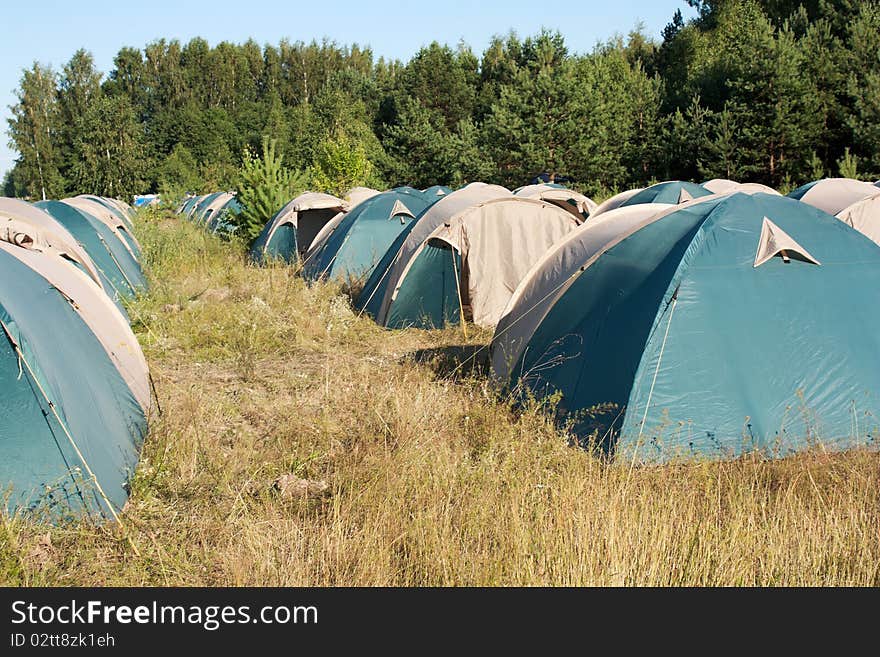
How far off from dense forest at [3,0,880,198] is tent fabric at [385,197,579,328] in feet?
39.3

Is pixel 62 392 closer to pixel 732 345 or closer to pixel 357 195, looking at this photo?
pixel 732 345

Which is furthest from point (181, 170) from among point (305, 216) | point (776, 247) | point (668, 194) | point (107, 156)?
point (776, 247)

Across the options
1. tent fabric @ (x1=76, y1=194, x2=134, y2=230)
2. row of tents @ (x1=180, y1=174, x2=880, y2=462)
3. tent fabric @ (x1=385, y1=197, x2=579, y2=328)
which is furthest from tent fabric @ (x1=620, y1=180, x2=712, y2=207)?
tent fabric @ (x1=76, y1=194, x2=134, y2=230)

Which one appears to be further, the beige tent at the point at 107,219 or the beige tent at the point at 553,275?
the beige tent at the point at 107,219

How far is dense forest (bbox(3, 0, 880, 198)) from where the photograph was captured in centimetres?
2770

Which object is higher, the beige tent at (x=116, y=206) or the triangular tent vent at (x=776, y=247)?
the beige tent at (x=116, y=206)

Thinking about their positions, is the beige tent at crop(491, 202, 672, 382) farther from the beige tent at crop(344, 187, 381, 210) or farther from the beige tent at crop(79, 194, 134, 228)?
the beige tent at crop(79, 194, 134, 228)

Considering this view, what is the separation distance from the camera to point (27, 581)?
3.46m

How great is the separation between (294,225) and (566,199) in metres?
6.05

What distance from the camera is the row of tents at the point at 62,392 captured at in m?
4.08

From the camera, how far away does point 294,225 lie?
55.7ft

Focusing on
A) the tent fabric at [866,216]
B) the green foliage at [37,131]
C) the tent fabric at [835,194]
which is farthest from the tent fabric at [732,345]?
the green foliage at [37,131]

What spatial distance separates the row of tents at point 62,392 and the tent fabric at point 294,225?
10.5 metres

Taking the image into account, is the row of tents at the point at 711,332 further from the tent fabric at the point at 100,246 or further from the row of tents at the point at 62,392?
the tent fabric at the point at 100,246
